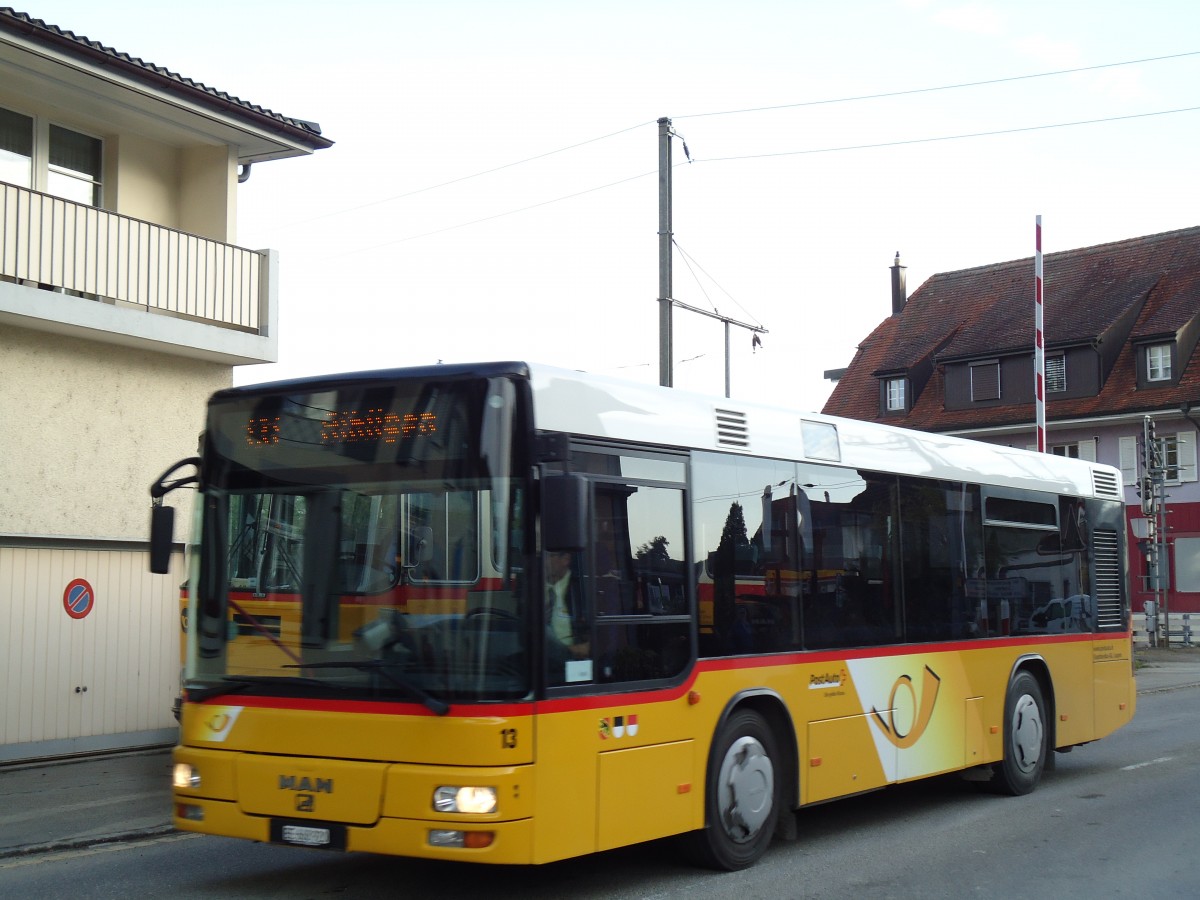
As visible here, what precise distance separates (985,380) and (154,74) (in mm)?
40774

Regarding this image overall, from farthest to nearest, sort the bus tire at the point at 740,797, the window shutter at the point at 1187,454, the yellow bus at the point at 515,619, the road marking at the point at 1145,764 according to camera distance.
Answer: the window shutter at the point at 1187,454 → the road marking at the point at 1145,764 → the bus tire at the point at 740,797 → the yellow bus at the point at 515,619

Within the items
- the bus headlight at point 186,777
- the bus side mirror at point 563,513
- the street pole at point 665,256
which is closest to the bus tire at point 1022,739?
the bus side mirror at point 563,513

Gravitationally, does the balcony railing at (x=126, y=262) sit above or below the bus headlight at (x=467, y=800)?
above

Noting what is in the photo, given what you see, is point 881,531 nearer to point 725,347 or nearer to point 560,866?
point 560,866

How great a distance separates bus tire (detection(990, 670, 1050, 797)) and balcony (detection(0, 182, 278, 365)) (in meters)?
9.31

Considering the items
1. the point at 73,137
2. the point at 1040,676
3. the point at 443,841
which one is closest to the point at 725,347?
the point at 73,137

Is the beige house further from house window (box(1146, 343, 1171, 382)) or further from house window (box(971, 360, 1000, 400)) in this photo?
house window (box(971, 360, 1000, 400))

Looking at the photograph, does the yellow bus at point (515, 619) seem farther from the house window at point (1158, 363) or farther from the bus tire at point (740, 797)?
the house window at point (1158, 363)

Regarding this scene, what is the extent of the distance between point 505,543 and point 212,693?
73.1 inches

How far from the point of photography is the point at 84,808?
10.9 meters

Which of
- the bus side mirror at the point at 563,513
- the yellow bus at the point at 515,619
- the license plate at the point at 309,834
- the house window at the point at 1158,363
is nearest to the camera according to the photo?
the bus side mirror at the point at 563,513

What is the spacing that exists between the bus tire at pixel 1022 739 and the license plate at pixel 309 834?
20.5ft

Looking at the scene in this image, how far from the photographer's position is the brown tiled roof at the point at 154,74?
45.8 feet

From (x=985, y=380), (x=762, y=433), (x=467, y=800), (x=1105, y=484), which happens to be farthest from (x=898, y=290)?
(x=467, y=800)
